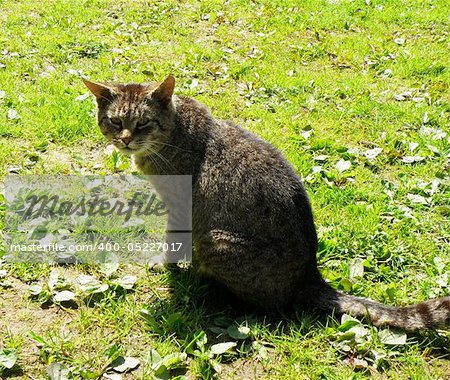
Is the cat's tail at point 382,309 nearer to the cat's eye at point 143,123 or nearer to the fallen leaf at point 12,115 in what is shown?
the cat's eye at point 143,123

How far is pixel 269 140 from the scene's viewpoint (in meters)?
4.85

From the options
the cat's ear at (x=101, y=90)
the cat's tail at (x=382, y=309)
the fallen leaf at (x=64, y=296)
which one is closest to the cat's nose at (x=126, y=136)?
the cat's ear at (x=101, y=90)

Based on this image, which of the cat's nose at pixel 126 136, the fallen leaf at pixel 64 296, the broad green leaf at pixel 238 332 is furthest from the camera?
the cat's nose at pixel 126 136

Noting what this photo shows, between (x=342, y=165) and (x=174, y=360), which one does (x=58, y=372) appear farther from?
(x=342, y=165)

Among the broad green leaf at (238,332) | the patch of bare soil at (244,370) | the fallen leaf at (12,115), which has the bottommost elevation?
the patch of bare soil at (244,370)

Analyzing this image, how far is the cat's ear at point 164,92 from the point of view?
11.0ft

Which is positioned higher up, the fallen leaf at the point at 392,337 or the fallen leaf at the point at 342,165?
the fallen leaf at the point at 342,165

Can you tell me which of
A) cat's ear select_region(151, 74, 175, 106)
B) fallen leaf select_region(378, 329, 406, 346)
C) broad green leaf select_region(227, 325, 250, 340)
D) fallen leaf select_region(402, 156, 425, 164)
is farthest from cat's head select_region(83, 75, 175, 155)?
fallen leaf select_region(402, 156, 425, 164)

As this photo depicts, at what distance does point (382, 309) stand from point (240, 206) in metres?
1.14

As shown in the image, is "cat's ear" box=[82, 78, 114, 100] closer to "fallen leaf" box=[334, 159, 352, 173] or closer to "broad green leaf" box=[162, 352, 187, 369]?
"broad green leaf" box=[162, 352, 187, 369]

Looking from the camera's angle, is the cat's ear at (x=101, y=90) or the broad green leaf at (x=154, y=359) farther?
the cat's ear at (x=101, y=90)

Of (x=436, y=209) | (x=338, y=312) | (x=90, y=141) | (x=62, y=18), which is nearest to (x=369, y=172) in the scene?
(x=436, y=209)

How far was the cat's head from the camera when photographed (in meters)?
3.39

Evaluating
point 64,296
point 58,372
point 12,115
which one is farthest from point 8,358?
point 12,115
